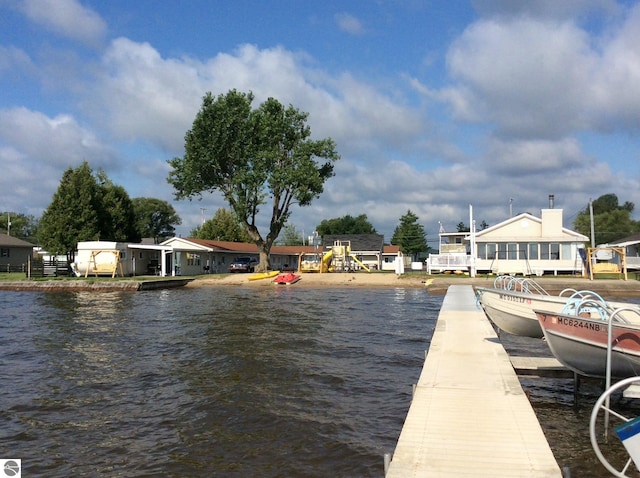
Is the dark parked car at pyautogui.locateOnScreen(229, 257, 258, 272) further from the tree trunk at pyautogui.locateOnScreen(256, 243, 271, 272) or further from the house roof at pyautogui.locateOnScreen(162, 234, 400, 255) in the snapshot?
the tree trunk at pyautogui.locateOnScreen(256, 243, 271, 272)

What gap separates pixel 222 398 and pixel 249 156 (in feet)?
132

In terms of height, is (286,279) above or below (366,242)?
below

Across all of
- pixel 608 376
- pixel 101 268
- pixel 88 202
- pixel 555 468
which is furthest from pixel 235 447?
pixel 88 202

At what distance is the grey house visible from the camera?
58.1 metres

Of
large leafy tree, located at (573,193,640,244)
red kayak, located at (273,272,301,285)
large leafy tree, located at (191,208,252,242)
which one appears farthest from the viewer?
large leafy tree, located at (573,193,640,244)

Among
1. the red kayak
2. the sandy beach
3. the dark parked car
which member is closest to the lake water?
the sandy beach

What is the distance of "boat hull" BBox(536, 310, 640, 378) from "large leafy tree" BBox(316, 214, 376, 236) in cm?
11047

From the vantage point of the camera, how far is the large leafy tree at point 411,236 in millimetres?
93000


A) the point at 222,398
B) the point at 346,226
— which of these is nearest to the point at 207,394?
the point at 222,398

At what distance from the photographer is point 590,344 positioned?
8641 millimetres

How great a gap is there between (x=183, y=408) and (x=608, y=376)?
22.5ft

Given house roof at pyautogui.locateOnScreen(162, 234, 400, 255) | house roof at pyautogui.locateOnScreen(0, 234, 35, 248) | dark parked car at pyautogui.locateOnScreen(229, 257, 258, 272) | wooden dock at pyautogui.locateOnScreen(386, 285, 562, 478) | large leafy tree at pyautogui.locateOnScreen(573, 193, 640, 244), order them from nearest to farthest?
wooden dock at pyautogui.locateOnScreen(386, 285, 562, 478), house roof at pyautogui.locateOnScreen(162, 234, 400, 255), dark parked car at pyautogui.locateOnScreen(229, 257, 258, 272), house roof at pyautogui.locateOnScreen(0, 234, 35, 248), large leafy tree at pyautogui.locateOnScreen(573, 193, 640, 244)

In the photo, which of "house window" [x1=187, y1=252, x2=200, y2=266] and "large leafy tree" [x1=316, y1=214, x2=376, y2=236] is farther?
"large leafy tree" [x1=316, y1=214, x2=376, y2=236]

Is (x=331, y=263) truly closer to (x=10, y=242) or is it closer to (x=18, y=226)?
(x=10, y=242)
